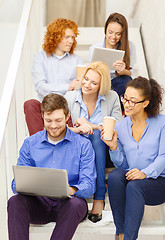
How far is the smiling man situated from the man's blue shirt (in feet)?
2.44

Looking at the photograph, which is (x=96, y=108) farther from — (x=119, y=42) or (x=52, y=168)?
(x=119, y=42)

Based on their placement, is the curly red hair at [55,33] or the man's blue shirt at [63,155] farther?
the curly red hair at [55,33]

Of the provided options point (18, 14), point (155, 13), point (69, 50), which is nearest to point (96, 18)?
point (18, 14)

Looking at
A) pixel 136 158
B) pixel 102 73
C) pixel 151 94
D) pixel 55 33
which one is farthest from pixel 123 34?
pixel 136 158

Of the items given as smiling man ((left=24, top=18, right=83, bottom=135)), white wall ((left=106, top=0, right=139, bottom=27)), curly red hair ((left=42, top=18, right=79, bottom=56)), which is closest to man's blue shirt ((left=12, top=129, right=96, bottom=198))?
smiling man ((left=24, top=18, right=83, bottom=135))

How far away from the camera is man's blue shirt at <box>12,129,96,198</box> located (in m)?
2.47

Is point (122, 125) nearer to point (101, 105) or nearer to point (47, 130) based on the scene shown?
point (101, 105)

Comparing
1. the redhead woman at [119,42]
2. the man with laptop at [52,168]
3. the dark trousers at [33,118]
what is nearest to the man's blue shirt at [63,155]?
the man with laptop at [52,168]

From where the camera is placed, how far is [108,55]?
3.11 m

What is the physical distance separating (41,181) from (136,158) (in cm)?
60

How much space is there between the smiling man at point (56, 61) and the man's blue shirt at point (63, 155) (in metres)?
0.74

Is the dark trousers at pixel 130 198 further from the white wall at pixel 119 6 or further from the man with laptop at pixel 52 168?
the white wall at pixel 119 6

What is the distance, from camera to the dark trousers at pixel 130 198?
2.27 metres

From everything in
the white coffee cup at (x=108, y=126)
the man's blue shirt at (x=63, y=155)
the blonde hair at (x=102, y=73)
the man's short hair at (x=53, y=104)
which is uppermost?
the blonde hair at (x=102, y=73)
